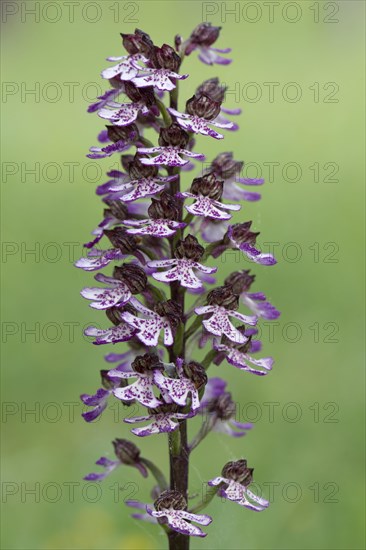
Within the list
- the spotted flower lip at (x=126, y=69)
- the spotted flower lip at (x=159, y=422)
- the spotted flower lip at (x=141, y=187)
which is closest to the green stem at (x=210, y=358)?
the spotted flower lip at (x=159, y=422)

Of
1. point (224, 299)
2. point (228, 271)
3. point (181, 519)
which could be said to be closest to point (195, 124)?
point (224, 299)

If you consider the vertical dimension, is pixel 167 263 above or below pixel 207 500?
above

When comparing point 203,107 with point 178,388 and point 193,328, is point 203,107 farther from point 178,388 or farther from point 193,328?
point 178,388

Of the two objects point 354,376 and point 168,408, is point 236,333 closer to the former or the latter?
point 168,408

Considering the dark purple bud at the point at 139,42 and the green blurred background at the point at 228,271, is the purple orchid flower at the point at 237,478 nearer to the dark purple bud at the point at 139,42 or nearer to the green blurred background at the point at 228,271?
the green blurred background at the point at 228,271

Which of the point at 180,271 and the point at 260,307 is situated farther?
the point at 260,307
